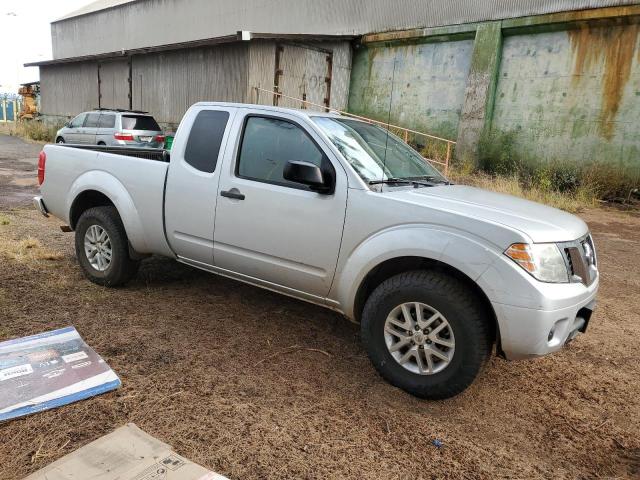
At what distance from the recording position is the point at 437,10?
676 inches

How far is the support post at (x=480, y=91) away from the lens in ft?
51.1

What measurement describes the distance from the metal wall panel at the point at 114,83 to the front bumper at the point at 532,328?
80.3 ft

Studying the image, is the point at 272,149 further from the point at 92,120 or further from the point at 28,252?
the point at 92,120

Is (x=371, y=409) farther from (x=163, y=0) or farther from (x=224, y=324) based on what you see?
(x=163, y=0)

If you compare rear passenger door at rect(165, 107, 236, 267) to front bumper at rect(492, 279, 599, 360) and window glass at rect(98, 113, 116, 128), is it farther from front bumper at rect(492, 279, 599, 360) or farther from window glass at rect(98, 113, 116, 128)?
window glass at rect(98, 113, 116, 128)

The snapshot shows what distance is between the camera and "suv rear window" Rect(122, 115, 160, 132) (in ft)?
52.6

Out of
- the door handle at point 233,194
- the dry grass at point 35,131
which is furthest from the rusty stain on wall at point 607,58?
the dry grass at point 35,131

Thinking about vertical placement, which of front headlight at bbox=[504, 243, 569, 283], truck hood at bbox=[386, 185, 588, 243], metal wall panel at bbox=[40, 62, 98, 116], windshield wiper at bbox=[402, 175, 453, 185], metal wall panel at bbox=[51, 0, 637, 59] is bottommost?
front headlight at bbox=[504, 243, 569, 283]

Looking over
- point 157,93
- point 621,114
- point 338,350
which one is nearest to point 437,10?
point 621,114

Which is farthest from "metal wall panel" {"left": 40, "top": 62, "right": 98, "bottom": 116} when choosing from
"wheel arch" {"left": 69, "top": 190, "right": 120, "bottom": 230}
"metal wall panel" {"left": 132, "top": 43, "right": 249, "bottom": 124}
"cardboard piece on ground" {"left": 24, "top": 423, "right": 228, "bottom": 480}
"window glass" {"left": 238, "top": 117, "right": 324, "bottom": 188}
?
"cardboard piece on ground" {"left": 24, "top": 423, "right": 228, "bottom": 480}

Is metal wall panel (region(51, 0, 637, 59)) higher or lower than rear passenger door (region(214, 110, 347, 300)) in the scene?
higher

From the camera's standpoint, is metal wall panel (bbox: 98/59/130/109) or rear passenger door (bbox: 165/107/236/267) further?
metal wall panel (bbox: 98/59/130/109)

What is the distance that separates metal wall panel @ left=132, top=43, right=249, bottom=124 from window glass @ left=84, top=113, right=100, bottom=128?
3927 millimetres

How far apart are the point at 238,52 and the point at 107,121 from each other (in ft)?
16.6
